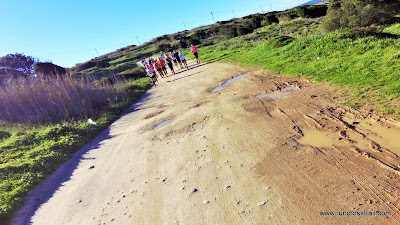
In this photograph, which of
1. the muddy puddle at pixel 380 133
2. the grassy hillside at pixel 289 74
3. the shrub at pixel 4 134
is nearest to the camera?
the muddy puddle at pixel 380 133

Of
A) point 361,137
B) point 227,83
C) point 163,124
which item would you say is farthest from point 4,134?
point 361,137

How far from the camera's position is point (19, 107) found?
13008 millimetres

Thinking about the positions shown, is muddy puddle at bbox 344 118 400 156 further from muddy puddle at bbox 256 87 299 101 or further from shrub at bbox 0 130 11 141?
shrub at bbox 0 130 11 141

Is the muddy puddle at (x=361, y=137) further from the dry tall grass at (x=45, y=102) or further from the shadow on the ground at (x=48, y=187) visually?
the dry tall grass at (x=45, y=102)

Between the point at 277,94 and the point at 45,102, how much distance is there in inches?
456

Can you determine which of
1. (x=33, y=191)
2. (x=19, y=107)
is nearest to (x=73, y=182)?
(x=33, y=191)

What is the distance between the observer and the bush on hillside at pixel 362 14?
49.2 feet

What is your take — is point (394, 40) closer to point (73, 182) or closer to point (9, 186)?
point (73, 182)

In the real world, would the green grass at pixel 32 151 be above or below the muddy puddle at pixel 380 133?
above

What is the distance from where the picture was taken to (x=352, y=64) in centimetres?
809

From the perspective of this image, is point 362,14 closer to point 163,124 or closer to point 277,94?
point 277,94

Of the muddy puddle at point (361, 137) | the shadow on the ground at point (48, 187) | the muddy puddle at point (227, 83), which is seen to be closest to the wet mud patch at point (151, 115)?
the shadow on the ground at point (48, 187)

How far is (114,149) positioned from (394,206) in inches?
261

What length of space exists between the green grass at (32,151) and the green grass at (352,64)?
7630 mm
